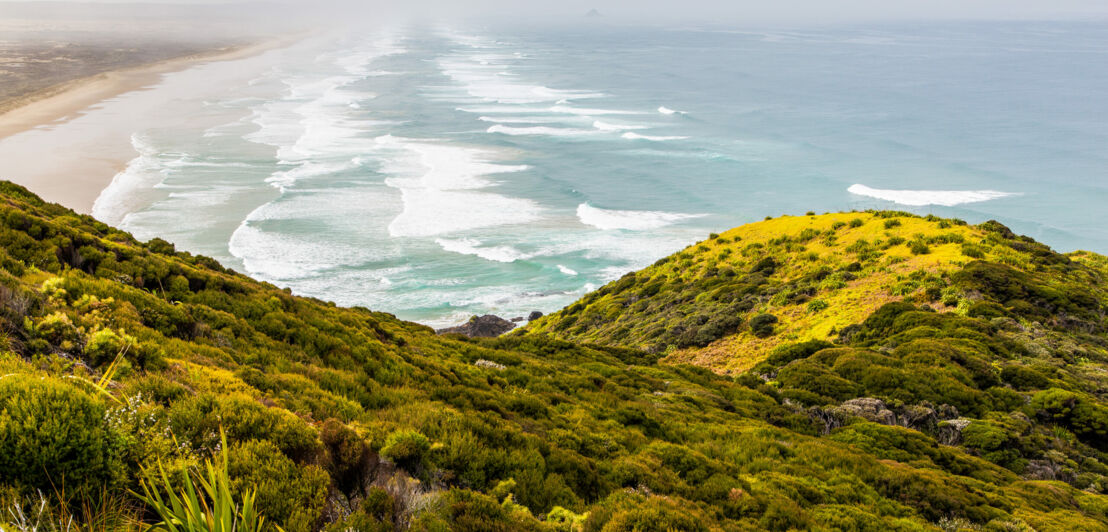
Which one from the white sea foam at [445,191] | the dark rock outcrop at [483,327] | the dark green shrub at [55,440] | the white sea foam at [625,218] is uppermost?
the dark green shrub at [55,440]

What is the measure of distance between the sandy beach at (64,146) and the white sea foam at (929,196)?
6733cm

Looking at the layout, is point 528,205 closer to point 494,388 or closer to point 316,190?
point 316,190

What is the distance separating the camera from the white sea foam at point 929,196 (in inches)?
2296

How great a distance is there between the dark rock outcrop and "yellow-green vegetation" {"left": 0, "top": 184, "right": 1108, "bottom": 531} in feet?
41.1

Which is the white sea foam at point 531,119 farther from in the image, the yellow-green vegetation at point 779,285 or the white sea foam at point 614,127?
the yellow-green vegetation at point 779,285

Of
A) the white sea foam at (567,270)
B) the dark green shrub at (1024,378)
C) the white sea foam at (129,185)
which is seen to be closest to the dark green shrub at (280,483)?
the dark green shrub at (1024,378)

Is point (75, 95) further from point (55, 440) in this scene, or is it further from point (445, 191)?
point (55, 440)

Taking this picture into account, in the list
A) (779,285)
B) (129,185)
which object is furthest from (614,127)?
(779,285)

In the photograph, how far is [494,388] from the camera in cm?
1094

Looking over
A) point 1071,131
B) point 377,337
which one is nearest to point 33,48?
point 377,337

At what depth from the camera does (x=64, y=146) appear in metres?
61.3

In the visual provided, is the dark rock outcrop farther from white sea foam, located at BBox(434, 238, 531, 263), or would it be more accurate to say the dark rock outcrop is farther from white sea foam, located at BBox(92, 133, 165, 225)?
white sea foam, located at BBox(92, 133, 165, 225)

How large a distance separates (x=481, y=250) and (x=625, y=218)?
1492 centimetres

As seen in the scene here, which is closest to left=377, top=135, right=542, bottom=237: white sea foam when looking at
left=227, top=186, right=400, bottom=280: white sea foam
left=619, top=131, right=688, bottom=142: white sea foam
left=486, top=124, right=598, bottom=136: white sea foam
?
left=227, top=186, right=400, bottom=280: white sea foam
